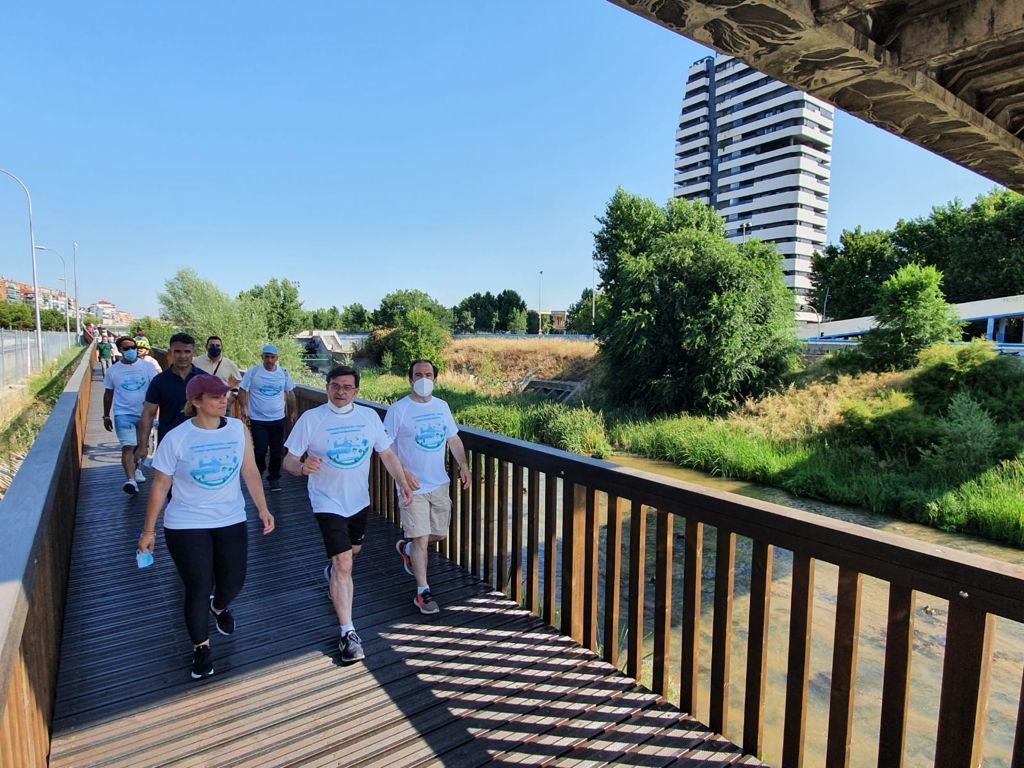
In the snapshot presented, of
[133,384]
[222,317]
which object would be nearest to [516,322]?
[222,317]

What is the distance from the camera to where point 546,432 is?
18.1 metres

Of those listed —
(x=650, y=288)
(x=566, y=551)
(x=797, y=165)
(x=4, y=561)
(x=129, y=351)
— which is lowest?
(x=566, y=551)

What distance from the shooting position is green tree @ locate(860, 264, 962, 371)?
18078 millimetres

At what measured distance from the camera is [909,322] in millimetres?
18109

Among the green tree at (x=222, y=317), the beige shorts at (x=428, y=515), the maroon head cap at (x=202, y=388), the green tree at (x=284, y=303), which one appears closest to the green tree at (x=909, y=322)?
the beige shorts at (x=428, y=515)

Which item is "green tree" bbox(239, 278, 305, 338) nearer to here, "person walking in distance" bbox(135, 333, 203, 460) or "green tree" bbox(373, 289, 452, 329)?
"green tree" bbox(373, 289, 452, 329)

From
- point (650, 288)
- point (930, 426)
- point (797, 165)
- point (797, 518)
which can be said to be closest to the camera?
point (797, 518)

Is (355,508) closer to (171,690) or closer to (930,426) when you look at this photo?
(171,690)

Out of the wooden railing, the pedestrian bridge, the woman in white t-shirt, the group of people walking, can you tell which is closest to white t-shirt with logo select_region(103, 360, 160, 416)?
the pedestrian bridge

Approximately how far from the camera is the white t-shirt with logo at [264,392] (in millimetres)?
5656

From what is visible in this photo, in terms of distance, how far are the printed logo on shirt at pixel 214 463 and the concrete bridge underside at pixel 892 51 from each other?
9.41 feet

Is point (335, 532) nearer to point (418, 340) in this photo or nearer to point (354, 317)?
point (418, 340)

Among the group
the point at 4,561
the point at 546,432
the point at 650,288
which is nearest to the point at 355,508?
the point at 4,561

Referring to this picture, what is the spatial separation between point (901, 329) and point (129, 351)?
20419 millimetres
